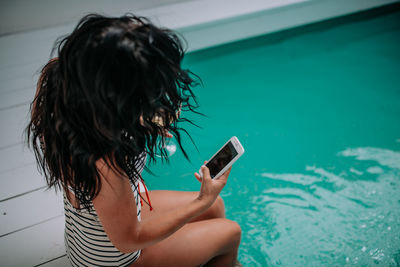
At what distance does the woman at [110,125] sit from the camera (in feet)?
1.75

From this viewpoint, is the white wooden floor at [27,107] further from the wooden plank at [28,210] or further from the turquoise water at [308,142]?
the turquoise water at [308,142]

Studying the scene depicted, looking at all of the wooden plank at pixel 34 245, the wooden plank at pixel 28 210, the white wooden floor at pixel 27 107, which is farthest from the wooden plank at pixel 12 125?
the wooden plank at pixel 34 245

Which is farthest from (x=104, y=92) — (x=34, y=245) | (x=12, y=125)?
(x=12, y=125)

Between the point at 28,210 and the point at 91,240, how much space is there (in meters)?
0.68

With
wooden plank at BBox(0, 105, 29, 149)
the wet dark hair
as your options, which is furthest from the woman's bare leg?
wooden plank at BBox(0, 105, 29, 149)

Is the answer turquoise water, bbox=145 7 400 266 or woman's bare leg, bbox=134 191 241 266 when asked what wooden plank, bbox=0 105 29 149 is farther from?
woman's bare leg, bbox=134 191 241 266

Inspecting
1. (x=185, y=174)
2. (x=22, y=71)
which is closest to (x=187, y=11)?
(x=22, y=71)

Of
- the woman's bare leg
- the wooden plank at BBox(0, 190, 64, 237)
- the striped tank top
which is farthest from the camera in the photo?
the wooden plank at BBox(0, 190, 64, 237)

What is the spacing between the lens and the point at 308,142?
1.89 meters

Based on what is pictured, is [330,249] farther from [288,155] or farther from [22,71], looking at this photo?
[22,71]

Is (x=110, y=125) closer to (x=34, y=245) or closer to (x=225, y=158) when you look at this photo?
(x=225, y=158)

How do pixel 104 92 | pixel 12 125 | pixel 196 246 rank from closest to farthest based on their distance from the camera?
1. pixel 104 92
2. pixel 196 246
3. pixel 12 125

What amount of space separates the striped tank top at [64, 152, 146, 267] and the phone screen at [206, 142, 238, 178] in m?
0.24

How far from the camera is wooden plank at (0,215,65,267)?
1101 millimetres
